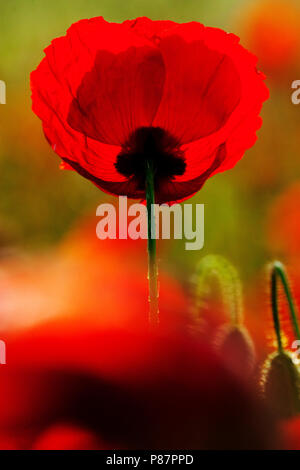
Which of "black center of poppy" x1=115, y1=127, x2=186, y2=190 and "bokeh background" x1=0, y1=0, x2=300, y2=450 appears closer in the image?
"black center of poppy" x1=115, y1=127, x2=186, y2=190

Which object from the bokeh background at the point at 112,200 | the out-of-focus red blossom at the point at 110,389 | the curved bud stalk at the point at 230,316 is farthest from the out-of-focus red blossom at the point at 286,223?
the out-of-focus red blossom at the point at 110,389

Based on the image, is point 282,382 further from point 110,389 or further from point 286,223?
point 286,223

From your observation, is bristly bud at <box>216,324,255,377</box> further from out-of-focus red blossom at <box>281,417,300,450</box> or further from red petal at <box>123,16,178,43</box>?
red petal at <box>123,16,178,43</box>

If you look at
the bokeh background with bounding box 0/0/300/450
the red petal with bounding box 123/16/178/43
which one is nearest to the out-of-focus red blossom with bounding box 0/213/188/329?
the bokeh background with bounding box 0/0/300/450

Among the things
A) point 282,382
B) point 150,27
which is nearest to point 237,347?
point 282,382

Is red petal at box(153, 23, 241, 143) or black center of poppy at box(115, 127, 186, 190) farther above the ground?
red petal at box(153, 23, 241, 143)

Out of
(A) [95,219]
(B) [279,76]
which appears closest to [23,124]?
(A) [95,219]
